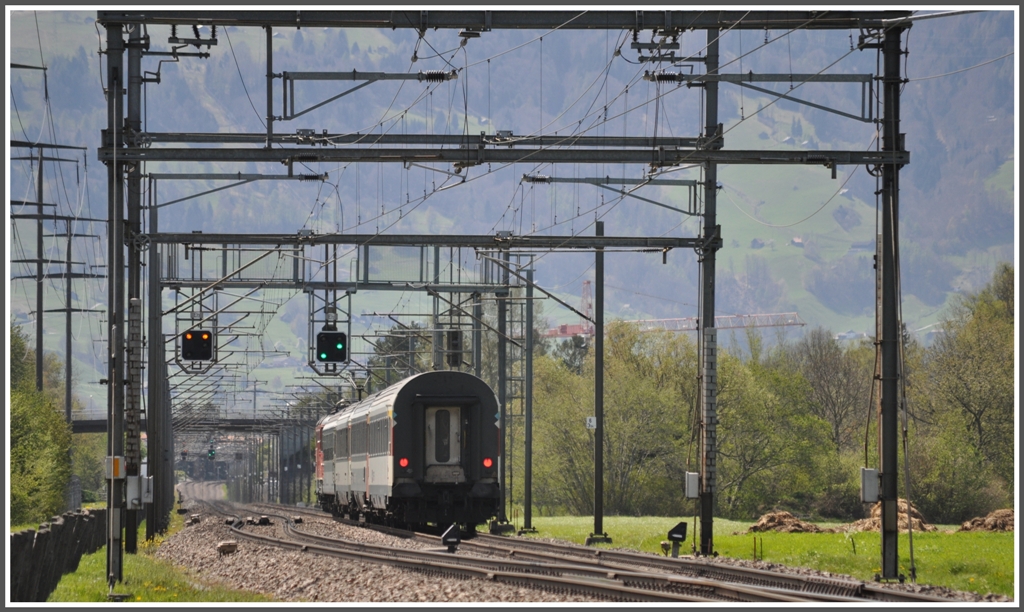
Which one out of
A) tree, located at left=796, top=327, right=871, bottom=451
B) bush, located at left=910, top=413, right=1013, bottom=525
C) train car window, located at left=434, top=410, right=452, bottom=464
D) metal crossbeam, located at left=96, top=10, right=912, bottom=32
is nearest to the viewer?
metal crossbeam, located at left=96, top=10, right=912, bottom=32

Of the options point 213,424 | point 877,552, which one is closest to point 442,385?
point 877,552

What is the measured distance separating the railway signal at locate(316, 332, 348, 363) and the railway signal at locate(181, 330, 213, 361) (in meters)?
2.46

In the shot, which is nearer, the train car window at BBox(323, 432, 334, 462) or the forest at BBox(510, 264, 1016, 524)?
the train car window at BBox(323, 432, 334, 462)

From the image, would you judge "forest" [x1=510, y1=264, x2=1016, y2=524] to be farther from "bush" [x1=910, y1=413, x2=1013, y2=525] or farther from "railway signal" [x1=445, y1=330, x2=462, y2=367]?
"railway signal" [x1=445, y1=330, x2=462, y2=367]

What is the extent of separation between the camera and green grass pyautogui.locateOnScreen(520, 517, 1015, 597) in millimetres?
19172

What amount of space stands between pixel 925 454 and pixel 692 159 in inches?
1641

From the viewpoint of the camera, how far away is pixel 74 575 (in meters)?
22.7

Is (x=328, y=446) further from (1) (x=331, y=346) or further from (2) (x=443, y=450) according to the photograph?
(2) (x=443, y=450)

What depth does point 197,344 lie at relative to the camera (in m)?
31.0

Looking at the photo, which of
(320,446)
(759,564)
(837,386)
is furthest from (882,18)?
(837,386)

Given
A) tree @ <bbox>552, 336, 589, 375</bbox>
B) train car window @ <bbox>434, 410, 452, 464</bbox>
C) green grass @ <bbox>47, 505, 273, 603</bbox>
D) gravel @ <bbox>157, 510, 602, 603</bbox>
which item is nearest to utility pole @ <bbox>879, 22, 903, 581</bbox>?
gravel @ <bbox>157, 510, 602, 603</bbox>

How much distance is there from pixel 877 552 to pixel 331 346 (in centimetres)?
1317

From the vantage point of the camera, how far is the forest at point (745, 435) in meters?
58.6

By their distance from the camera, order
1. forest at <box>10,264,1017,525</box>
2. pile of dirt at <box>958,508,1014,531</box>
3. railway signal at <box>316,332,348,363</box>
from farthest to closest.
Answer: forest at <box>10,264,1017,525</box> → pile of dirt at <box>958,508,1014,531</box> → railway signal at <box>316,332,348,363</box>
